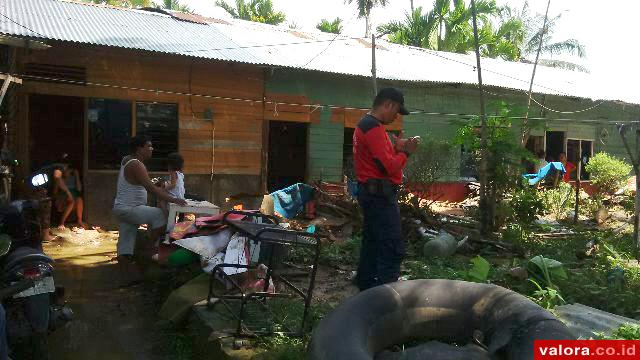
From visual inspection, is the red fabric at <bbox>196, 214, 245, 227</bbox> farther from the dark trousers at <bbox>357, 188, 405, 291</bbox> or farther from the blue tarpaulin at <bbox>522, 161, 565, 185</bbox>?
the blue tarpaulin at <bbox>522, 161, 565, 185</bbox>

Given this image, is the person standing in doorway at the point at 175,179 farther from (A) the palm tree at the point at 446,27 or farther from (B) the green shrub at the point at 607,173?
(A) the palm tree at the point at 446,27

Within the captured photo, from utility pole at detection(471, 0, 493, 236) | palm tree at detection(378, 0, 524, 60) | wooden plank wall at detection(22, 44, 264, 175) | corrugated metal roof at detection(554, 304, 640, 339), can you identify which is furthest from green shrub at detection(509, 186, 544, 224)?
palm tree at detection(378, 0, 524, 60)

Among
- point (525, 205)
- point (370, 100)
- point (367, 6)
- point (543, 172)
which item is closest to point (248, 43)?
point (370, 100)

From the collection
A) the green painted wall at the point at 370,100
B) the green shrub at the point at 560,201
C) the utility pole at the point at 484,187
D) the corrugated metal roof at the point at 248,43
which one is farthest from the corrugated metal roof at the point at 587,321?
the green shrub at the point at 560,201

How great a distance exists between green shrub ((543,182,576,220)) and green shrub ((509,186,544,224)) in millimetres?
2038

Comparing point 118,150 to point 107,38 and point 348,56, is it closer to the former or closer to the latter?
point 107,38

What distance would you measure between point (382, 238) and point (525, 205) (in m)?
5.75

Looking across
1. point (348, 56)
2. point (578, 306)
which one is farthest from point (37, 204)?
point (348, 56)

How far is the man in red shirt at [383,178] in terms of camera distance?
407cm

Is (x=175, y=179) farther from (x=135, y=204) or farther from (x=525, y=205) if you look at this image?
(x=525, y=205)

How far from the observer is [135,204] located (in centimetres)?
591

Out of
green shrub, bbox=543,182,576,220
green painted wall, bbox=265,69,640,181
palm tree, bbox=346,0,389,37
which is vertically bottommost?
green shrub, bbox=543,182,576,220

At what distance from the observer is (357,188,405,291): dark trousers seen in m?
4.11

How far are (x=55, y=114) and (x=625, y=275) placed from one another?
10476 mm
